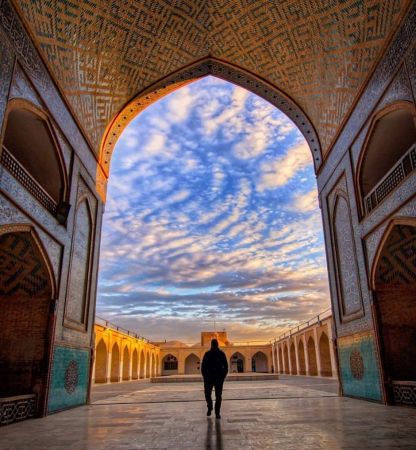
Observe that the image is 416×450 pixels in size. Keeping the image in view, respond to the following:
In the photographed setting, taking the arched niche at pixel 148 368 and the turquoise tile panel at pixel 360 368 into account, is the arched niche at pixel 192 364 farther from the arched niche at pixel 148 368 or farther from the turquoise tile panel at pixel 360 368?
the turquoise tile panel at pixel 360 368

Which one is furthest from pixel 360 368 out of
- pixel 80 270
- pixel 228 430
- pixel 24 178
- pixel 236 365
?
pixel 236 365

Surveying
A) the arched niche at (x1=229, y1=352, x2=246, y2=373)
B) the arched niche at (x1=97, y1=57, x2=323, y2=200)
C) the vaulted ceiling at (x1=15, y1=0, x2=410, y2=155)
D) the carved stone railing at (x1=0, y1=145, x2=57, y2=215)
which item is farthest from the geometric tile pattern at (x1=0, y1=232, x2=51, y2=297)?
the arched niche at (x1=229, y1=352, x2=246, y2=373)

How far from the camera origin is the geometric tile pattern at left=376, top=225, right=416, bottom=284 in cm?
605

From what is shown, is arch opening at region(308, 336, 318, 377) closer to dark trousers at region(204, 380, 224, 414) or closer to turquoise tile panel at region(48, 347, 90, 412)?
turquoise tile panel at region(48, 347, 90, 412)

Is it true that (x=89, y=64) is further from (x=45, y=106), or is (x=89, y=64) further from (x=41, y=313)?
(x=41, y=313)

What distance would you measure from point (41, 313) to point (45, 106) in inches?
127

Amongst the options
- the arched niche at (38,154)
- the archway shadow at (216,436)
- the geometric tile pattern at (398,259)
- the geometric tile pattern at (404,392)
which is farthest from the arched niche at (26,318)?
the geometric tile pattern at (398,259)

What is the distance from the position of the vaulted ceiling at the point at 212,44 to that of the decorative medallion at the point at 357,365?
4.49 metres

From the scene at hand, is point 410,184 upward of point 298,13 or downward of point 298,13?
downward

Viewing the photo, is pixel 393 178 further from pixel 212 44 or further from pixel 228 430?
pixel 212 44

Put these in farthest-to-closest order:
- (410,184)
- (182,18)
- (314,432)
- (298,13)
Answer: (182,18)
(298,13)
(410,184)
(314,432)

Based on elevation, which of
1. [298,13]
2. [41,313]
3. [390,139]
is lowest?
[41,313]

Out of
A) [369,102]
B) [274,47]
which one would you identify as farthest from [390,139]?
[274,47]

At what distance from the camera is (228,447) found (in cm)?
320
